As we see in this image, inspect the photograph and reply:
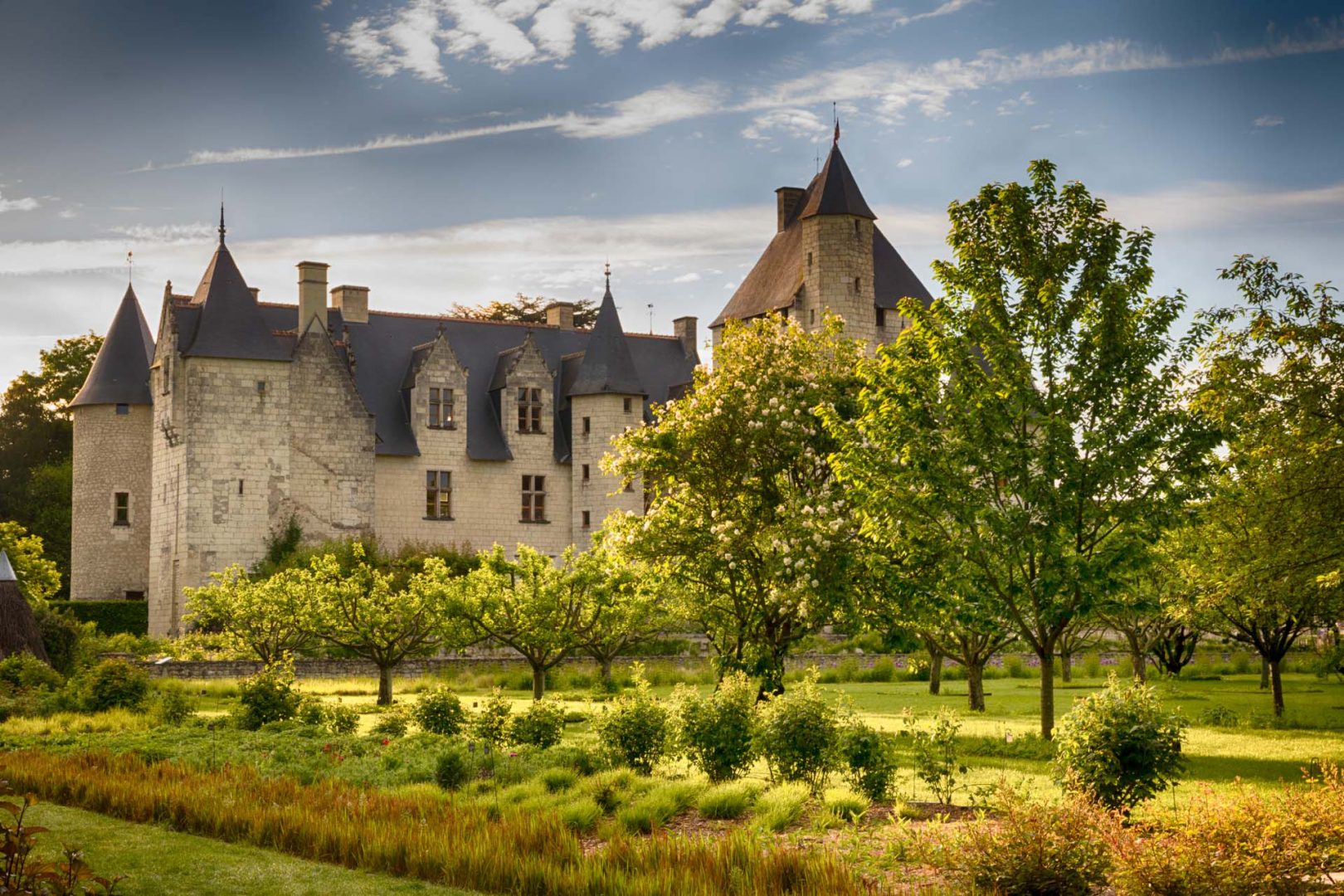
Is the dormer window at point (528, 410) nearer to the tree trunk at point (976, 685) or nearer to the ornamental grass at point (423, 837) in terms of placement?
the tree trunk at point (976, 685)

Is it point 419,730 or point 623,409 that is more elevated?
point 623,409

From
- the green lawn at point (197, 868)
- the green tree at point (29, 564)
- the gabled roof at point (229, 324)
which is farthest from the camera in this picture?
the gabled roof at point (229, 324)

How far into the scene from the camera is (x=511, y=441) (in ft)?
159

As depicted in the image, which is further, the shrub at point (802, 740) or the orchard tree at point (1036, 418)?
the orchard tree at point (1036, 418)

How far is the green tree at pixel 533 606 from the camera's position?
2472 centimetres

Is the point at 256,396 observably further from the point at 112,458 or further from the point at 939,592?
the point at 939,592

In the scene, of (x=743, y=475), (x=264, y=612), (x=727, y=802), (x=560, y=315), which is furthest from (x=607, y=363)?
(x=727, y=802)

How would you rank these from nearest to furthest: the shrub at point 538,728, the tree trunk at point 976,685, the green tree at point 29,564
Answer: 1. the shrub at point 538,728
2. the tree trunk at point 976,685
3. the green tree at point 29,564

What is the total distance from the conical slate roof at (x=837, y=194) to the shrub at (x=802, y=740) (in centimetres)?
3131

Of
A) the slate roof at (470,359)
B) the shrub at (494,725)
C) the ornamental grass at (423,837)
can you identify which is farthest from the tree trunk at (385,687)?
the slate roof at (470,359)

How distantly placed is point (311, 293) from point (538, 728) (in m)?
32.1

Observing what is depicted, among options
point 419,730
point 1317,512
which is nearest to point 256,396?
point 419,730

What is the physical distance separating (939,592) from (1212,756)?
12.7ft

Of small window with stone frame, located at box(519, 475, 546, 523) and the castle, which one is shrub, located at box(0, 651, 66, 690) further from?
small window with stone frame, located at box(519, 475, 546, 523)
